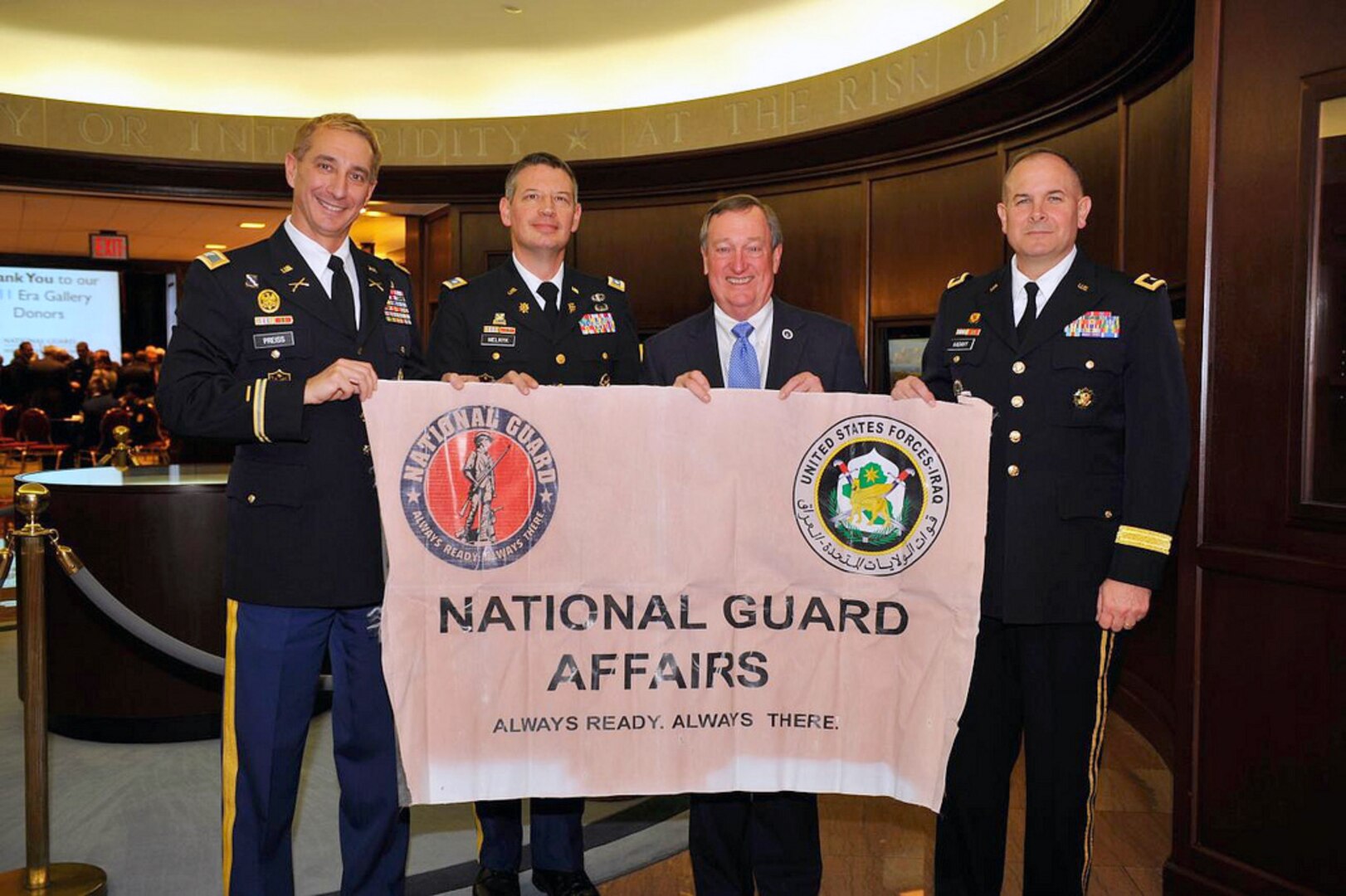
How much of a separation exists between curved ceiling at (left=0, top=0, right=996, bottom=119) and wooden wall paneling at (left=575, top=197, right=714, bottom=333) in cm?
80

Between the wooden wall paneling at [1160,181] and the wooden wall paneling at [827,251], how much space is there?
2.28m

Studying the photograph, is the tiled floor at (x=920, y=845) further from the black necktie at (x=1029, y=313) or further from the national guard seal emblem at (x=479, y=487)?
the black necktie at (x=1029, y=313)

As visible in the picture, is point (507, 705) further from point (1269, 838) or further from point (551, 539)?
point (1269, 838)

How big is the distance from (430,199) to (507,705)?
692 centimetres

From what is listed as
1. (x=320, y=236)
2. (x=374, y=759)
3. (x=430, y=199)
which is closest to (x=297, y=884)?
(x=374, y=759)

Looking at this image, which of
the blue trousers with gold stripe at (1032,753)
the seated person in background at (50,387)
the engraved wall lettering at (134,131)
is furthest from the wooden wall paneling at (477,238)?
the seated person in background at (50,387)

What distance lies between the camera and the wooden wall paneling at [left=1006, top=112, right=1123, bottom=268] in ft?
15.8

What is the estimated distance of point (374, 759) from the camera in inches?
91.9

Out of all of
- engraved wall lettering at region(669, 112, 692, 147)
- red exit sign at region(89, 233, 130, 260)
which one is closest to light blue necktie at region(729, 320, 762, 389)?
engraved wall lettering at region(669, 112, 692, 147)

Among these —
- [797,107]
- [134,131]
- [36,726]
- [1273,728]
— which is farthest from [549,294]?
[134,131]

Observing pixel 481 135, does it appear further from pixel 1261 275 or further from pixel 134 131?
pixel 1261 275

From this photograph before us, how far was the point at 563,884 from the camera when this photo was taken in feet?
8.84

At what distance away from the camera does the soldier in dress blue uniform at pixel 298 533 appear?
7.36 ft

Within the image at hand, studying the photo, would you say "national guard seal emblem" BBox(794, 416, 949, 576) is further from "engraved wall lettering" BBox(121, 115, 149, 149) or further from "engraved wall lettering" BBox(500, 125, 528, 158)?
"engraved wall lettering" BBox(121, 115, 149, 149)
